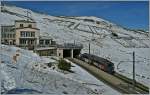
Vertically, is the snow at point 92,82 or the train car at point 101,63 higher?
the train car at point 101,63

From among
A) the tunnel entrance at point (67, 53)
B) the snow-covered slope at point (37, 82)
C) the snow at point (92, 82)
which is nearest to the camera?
the snow-covered slope at point (37, 82)

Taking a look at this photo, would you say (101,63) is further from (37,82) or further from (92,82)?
(37,82)

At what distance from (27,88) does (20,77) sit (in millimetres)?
4476

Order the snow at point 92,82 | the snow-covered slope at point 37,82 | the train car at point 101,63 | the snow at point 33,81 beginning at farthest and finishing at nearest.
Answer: the train car at point 101,63 → the snow at point 92,82 → the snow at point 33,81 → the snow-covered slope at point 37,82

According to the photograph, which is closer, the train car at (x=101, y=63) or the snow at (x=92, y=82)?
the snow at (x=92, y=82)

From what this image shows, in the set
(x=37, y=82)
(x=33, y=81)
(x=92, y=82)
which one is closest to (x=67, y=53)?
(x=92, y=82)

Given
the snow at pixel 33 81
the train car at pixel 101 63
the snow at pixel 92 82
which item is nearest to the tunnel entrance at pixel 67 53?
the train car at pixel 101 63

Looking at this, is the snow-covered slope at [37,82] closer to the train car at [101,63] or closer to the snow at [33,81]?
the snow at [33,81]

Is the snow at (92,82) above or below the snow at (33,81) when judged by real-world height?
below

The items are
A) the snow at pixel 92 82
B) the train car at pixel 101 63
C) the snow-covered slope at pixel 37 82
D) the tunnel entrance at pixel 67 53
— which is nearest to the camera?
the snow-covered slope at pixel 37 82

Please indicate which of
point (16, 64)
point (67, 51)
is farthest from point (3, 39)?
point (16, 64)

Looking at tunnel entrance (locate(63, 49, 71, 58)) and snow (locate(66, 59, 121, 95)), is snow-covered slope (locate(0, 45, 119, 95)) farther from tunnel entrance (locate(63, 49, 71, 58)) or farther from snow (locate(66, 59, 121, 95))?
tunnel entrance (locate(63, 49, 71, 58))

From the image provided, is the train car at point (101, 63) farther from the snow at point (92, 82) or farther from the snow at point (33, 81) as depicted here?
the snow at point (33, 81)

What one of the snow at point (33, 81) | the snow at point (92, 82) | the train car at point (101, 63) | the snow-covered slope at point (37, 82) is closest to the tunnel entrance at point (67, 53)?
the train car at point (101, 63)
